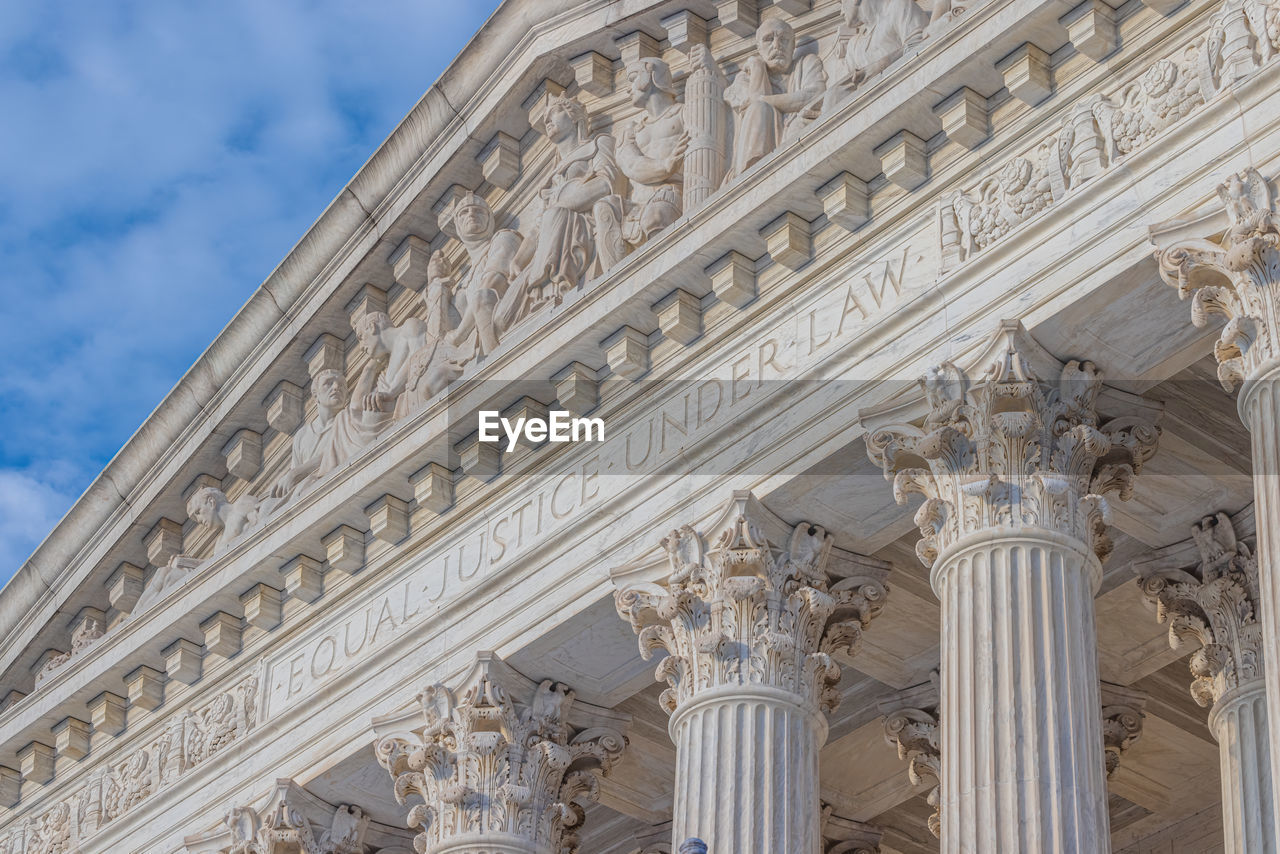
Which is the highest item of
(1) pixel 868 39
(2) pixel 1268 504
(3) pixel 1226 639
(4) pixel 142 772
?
(1) pixel 868 39

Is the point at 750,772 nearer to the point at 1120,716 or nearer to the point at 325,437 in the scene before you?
the point at 1120,716

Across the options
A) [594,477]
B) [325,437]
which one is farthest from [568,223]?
[325,437]

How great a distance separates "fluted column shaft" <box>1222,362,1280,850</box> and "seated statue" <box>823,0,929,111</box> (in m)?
5.64

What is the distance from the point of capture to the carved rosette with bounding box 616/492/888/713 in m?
21.9

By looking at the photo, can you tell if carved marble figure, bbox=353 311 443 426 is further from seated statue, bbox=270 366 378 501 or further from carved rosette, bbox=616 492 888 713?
carved rosette, bbox=616 492 888 713

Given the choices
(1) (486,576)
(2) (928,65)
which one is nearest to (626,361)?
(1) (486,576)

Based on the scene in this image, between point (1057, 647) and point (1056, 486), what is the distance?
4.92 feet

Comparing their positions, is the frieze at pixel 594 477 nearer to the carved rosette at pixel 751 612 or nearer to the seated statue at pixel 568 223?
the carved rosette at pixel 751 612

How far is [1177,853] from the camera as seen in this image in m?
26.4

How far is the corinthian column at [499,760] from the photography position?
953 inches

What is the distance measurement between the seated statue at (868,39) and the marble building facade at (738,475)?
0.05 meters

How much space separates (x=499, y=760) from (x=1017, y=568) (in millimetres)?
6851

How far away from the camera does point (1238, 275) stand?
18.7m

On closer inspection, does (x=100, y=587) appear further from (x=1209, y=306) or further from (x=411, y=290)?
(x=1209, y=306)
